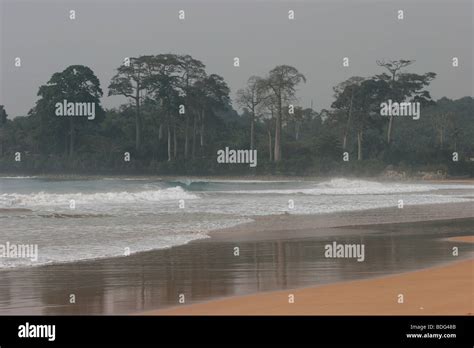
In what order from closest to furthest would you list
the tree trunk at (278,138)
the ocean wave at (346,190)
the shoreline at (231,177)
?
the ocean wave at (346,190), the shoreline at (231,177), the tree trunk at (278,138)

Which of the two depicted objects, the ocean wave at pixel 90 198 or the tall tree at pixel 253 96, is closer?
the ocean wave at pixel 90 198

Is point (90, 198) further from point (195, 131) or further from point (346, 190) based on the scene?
point (195, 131)

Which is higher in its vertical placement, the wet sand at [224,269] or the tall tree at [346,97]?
the tall tree at [346,97]

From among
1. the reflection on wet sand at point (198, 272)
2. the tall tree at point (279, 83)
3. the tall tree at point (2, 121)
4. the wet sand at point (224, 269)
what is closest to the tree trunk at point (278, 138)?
the tall tree at point (279, 83)

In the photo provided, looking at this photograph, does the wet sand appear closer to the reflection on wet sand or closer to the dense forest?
the reflection on wet sand

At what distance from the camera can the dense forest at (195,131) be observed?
2525 inches

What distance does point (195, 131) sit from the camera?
6756cm

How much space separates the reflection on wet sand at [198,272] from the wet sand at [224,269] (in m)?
0.01

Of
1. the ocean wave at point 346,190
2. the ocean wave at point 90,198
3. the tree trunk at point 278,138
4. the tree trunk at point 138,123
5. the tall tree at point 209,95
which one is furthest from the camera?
the tall tree at point 209,95

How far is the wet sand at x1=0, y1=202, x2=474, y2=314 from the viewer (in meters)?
9.15
